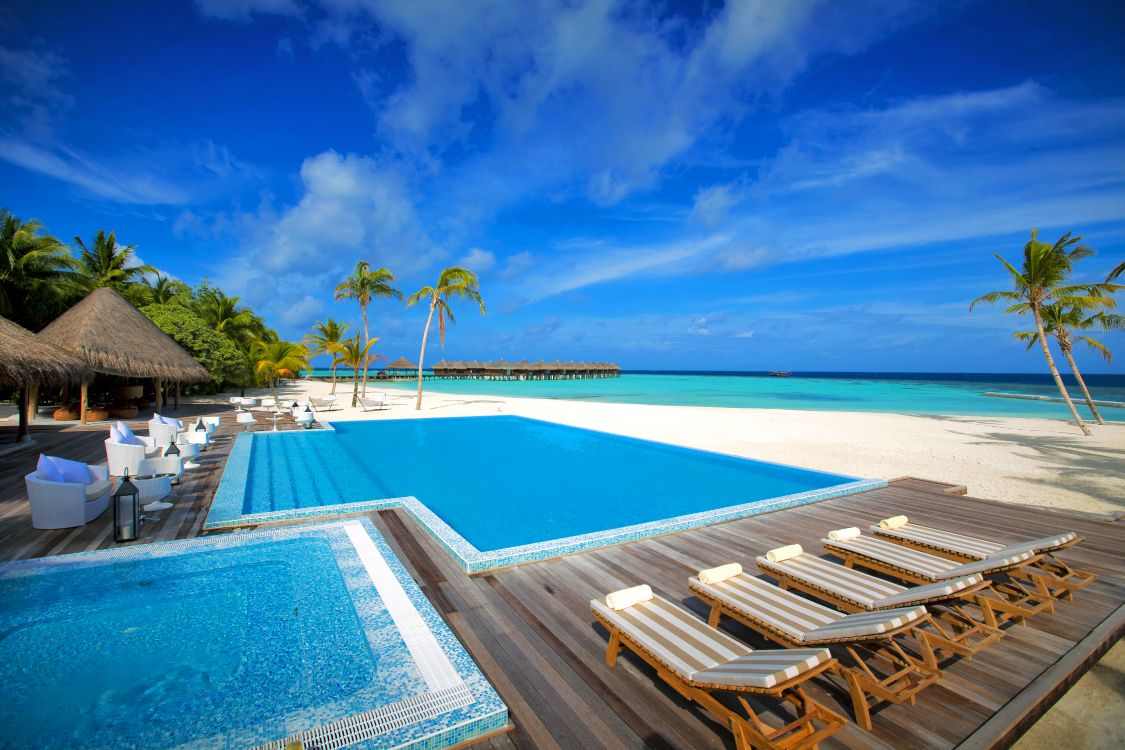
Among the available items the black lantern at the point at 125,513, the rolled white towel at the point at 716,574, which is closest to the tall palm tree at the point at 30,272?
the black lantern at the point at 125,513

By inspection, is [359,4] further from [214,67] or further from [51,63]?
[51,63]

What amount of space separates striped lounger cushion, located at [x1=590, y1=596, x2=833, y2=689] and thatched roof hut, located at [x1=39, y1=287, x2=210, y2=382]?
44.8 ft

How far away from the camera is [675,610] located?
250 centimetres

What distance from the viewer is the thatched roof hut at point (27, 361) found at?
7276mm

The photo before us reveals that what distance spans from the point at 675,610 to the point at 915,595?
1.27m

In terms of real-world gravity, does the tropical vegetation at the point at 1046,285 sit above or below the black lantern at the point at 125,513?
above

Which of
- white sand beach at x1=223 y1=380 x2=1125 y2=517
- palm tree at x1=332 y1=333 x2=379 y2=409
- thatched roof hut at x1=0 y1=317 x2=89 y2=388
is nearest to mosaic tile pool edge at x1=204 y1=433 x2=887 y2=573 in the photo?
white sand beach at x1=223 y1=380 x2=1125 y2=517

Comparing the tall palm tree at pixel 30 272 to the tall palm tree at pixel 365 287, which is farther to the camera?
the tall palm tree at pixel 365 287

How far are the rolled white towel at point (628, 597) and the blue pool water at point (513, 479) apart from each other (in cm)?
264

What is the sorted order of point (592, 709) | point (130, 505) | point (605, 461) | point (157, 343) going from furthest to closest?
point (157, 343), point (605, 461), point (130, 505), point (592, 709)

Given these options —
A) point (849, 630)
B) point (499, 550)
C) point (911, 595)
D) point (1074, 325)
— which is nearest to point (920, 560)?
point (911, 595)

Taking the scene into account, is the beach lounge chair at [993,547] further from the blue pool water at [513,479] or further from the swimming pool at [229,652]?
the swimming pool at [229,652]

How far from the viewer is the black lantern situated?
3973mm

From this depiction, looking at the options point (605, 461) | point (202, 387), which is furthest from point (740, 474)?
point (202, 387)
